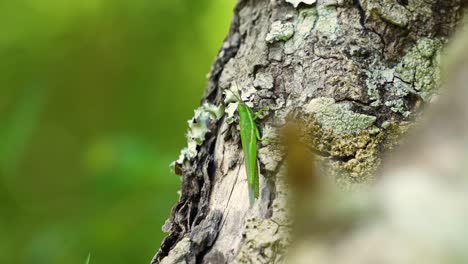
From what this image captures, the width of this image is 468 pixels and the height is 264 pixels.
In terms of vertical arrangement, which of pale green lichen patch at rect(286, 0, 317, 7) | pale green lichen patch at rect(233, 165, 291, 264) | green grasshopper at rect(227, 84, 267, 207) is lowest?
pale green lichen patch at rect(233, 165, 291, 264)

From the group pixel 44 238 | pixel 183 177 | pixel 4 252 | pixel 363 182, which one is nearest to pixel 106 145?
pixel 44 238

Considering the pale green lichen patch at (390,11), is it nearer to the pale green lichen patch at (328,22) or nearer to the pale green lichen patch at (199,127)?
the pale green lichen patch at (328,22)

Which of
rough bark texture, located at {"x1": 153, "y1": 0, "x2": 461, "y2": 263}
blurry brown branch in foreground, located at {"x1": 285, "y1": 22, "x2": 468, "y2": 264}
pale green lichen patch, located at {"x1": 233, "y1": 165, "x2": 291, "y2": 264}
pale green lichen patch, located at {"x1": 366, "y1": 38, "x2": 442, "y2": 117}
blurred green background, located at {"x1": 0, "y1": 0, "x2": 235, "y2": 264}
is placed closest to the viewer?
blurry brown branch in foreground, located at {"x1": 285, "y1": 22, "x2": 468, "y2": 264}

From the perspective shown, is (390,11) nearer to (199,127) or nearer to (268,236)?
(199,127)

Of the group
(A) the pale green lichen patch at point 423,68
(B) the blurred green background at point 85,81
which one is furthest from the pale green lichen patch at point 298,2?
(B) the blurred green background at point 85,81

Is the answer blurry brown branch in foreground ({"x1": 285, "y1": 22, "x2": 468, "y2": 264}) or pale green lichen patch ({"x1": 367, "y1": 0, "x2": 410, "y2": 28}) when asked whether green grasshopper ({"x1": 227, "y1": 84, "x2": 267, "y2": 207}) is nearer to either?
pale green lichen patch ({"x1": 367, "y1": 0, "x2": 410, "y2": 28})

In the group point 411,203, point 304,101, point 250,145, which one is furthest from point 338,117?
point 411,203

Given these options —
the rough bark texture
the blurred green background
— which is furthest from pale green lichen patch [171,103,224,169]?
the blurred green background
